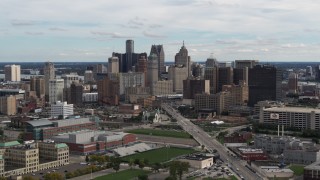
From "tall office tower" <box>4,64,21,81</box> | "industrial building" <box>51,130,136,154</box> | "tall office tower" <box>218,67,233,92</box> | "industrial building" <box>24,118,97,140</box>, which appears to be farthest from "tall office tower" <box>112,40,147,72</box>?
"industrial building" <box>51,130,136,154</box>

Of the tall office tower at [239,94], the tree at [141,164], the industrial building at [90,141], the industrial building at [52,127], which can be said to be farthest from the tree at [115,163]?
the tall office tower at [239,94]

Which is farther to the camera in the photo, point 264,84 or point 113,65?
point 113,65

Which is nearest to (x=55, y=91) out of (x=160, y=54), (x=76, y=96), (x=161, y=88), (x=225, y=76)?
(x=76, y=96)

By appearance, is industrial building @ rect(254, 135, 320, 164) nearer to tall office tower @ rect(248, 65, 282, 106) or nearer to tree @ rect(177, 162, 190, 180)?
tree @ rect(177, 162, 190, 180)

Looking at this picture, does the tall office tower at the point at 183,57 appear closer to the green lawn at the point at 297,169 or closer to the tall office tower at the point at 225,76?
the tall office tower at the point at 225,76

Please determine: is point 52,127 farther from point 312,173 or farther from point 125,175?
point 312,173

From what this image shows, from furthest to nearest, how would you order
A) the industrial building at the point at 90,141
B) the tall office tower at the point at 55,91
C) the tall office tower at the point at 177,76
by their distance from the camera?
the tall office tower at the point at 177,76, the tall office tower at the point at 55,91, the industrial building at the point at 90,141

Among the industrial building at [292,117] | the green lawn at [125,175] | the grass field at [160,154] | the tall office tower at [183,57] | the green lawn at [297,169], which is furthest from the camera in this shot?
the tall office tower at [183,57]
